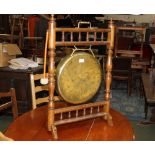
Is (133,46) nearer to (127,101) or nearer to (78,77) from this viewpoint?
(127,101)

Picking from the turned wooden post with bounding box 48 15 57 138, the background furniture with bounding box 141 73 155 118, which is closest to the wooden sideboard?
the background furniture with bounding box 141 73 155 118

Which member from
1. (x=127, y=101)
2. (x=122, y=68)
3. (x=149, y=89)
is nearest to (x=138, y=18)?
(x=122, y=68)

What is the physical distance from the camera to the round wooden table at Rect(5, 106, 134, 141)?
4.50ft

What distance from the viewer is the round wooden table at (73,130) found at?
4.50 ft

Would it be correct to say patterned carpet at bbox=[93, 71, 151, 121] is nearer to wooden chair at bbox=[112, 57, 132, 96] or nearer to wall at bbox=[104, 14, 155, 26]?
wooden chair at bbox=[112, 57, 132, 96]

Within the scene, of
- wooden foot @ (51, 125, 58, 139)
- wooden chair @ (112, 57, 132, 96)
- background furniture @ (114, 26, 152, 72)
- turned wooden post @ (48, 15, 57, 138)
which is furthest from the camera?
background furniture @ (114, 26, 152, 72)

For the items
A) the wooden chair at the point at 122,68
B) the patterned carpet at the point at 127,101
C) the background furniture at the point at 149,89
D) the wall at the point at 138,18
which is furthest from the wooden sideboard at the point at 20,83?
the wall at the point at 138,18

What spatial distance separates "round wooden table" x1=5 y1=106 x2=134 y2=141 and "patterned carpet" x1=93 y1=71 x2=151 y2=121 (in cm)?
189

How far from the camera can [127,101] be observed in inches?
159

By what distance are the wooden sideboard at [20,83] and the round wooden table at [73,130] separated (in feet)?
4.58
